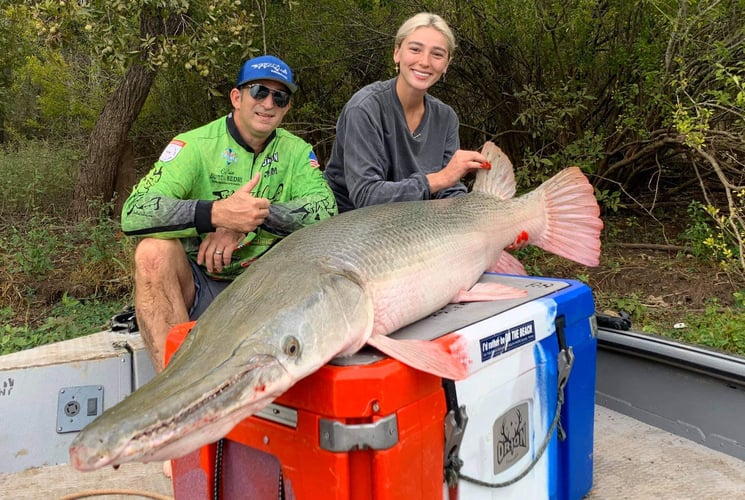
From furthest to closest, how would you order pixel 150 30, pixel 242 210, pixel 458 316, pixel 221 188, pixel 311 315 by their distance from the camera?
1. pixel 150 30
2. pixel 221 188
3. pixel 242 210
4. pixel 458 316
5. pixel 311 315

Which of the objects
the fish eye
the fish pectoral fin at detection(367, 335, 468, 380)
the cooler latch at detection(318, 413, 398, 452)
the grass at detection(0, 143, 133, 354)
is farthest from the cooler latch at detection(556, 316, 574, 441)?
the grass at detection(0, 143, 133, 354)

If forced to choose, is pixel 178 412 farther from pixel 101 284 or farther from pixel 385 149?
pixel 101 284

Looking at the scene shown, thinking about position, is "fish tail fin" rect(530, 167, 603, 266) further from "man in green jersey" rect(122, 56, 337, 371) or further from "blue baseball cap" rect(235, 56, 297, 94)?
"blue baseball cap" rect(235, 56, 297, 94)

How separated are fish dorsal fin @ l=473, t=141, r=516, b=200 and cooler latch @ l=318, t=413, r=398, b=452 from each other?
1751mm

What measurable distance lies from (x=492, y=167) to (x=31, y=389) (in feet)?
7.74

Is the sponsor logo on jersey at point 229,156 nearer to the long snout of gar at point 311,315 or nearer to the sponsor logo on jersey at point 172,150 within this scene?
the sponsor logo on jersey at point 172,150

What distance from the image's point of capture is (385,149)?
3229 millimetres

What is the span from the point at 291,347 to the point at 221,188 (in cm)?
168

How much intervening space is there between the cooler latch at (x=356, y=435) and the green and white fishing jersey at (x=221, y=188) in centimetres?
→ 142

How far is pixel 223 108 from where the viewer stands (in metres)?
8.87

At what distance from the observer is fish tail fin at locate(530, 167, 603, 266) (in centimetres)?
294

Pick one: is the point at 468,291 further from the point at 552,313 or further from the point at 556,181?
the point at 556,181

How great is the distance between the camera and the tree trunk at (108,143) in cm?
699

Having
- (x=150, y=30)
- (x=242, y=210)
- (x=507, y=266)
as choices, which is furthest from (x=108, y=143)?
(x=507, y=266)
